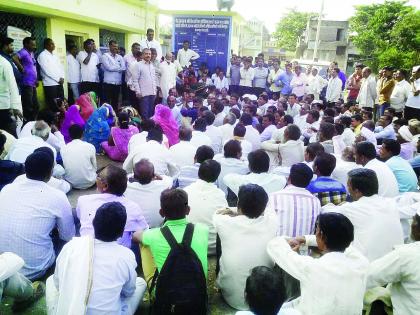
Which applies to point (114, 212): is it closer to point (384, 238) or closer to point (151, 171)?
point (151, 171)

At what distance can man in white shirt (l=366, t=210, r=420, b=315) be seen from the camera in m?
2.20

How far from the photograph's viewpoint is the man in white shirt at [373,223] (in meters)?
2.84

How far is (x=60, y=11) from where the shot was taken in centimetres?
787

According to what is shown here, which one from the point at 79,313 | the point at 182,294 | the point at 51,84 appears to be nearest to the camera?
the point at 79,313

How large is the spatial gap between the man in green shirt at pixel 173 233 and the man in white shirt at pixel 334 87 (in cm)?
999

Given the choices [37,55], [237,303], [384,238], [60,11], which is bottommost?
[237,303]

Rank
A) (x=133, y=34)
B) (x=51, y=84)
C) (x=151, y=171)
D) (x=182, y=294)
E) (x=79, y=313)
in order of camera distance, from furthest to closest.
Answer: (x=133, y=34), (x=51, y=84), (x=151, y=171), (x=182, y=294), (x=79, y=313)

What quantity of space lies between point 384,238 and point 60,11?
7.83 metres

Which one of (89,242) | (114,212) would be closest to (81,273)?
(89,242)

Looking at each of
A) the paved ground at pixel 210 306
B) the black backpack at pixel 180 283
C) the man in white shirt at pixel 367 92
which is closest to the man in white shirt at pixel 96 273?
the black backpack at pixel 180 283

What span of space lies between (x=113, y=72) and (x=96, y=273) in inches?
Result: 297

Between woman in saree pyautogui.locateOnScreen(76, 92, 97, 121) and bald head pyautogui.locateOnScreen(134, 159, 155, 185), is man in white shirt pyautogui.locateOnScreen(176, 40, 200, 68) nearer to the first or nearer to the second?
woman in saree pyautogui.locateOnScreen(76, 92, 97, 121)

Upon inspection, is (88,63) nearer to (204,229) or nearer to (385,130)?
(385,130)

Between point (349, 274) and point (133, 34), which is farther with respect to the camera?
point (133, 34)
